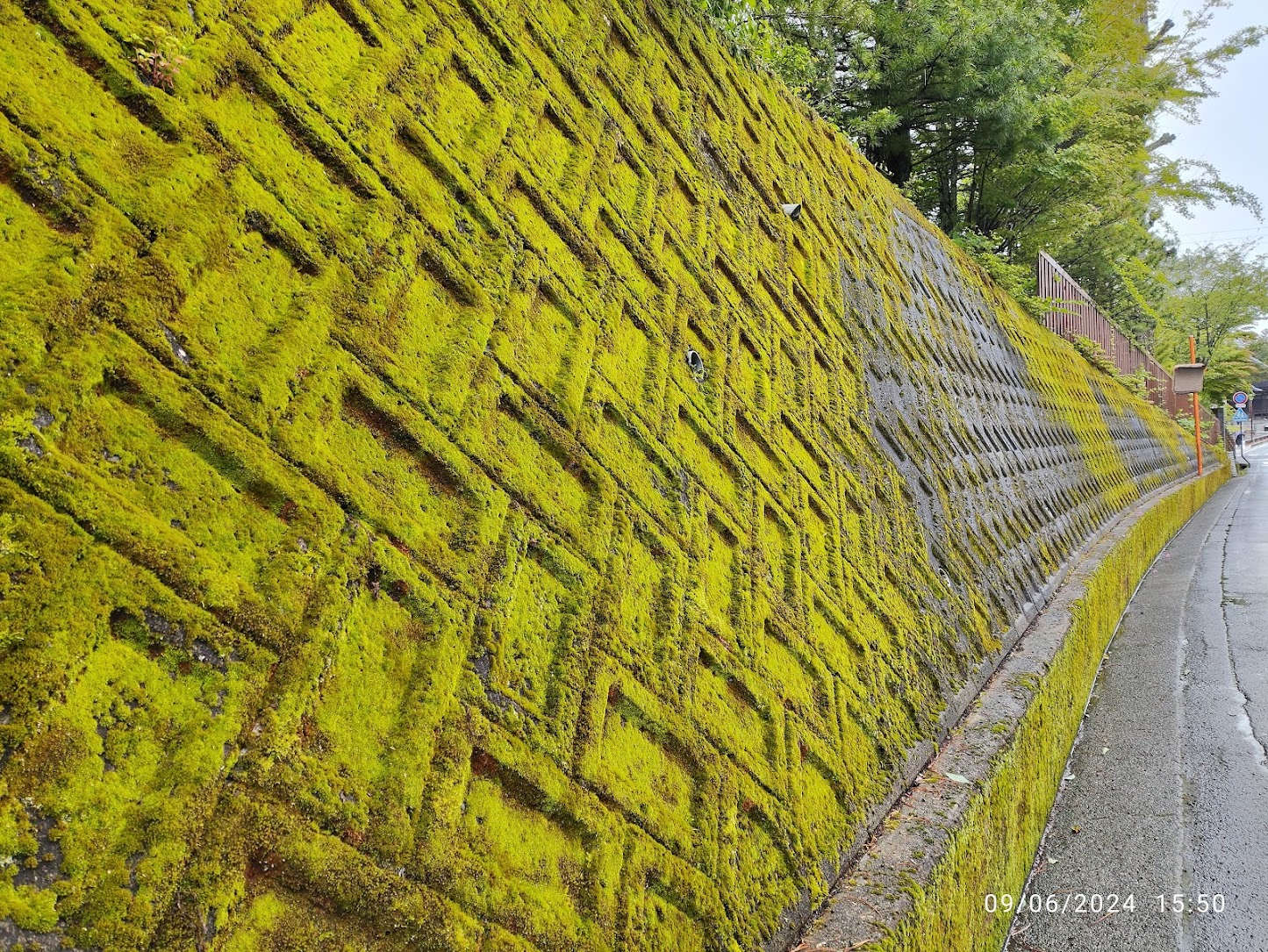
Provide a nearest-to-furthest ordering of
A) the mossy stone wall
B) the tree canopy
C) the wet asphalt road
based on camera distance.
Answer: the mossy stone wall, the wet asphalt road, the tree canopy

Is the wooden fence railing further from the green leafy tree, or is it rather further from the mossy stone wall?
the mossy stone wall

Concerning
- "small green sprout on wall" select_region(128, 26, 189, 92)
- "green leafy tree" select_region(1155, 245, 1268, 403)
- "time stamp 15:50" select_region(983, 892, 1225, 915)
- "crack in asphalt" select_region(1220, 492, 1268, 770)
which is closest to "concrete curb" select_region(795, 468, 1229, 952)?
"time stamp 15:50" select_region(983, 892, 1225, 915)

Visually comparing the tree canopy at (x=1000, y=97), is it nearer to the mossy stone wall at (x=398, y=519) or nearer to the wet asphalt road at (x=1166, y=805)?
the mossy stone wall at (x=398, y=519)

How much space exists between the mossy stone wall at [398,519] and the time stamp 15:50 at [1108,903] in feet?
2.53

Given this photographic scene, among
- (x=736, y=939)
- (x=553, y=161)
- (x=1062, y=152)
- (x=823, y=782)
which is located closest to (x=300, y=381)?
(x=553, y=161)

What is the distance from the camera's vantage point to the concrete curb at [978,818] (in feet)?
5.01

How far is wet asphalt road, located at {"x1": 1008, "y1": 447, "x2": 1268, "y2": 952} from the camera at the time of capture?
220 centimetres

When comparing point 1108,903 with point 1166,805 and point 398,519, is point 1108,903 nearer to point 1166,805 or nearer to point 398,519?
point 1166,805

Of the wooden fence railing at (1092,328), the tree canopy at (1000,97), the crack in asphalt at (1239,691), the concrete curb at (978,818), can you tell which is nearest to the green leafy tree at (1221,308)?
the wooden fence railing at (1092,328)

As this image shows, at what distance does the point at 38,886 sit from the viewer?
67 centimetres

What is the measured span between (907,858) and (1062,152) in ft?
29.3

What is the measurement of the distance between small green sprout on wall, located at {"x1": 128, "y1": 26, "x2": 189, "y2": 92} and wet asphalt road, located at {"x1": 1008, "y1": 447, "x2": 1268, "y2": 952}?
2.86m

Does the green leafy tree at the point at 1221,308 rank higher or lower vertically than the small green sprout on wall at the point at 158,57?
higher

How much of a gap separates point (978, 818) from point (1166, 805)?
1.49 meters
